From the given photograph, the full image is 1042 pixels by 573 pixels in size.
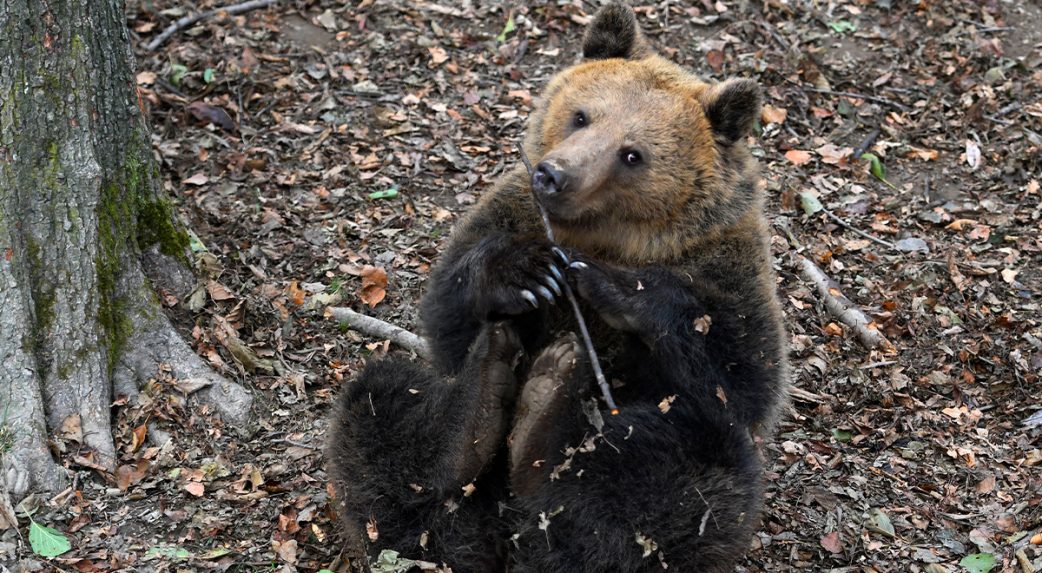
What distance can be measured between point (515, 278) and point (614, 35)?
1.58 metres

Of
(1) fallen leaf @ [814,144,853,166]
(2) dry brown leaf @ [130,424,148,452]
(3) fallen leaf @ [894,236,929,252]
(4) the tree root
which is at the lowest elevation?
(2) dry brown leaf @ [130,424,148,452]

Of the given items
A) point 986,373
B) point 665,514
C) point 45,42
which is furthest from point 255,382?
point 986,373

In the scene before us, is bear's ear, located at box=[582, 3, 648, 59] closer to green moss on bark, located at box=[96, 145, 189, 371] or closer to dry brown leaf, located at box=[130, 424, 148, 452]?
green moss on bark, located at box=[96, 145, 189, 371]

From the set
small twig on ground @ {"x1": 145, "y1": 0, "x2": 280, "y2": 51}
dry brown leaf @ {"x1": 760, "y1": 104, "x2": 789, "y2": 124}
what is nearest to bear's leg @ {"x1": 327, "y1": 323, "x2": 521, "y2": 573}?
dry brown leaf @ {"x1": 760, "y1": 104, "x2": 789, "y2": 124}

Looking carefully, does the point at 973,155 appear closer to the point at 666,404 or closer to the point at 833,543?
the point at 833,543

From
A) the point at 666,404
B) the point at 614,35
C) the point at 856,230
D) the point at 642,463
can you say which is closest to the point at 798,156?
Result: the point at 856,230

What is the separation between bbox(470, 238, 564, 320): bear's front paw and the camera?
4.79 m

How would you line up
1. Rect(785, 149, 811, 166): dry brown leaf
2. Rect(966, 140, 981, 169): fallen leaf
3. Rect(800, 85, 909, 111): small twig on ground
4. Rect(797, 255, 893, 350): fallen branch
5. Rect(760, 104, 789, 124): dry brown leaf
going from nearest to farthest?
Rect(797, 255, 893, 350): fallen branch → Rect(966, 140, 981, 169): fallen leaf → Rect(785, 149, 811, 166): dry brown leaf → Rect(760, 104, 789, 124): dry brown leaf → Rect(800, 85, 909, 111): small twig on ground

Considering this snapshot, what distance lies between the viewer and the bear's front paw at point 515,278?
479 centimetres

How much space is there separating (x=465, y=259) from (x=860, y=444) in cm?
279

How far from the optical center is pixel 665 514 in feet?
15.0

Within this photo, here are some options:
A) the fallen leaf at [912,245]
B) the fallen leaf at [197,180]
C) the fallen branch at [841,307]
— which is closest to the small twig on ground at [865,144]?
the fallen leaf at [912,245]

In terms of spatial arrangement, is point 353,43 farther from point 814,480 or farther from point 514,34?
point 814,480

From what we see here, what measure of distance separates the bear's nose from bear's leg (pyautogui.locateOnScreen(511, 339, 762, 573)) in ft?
2.30
